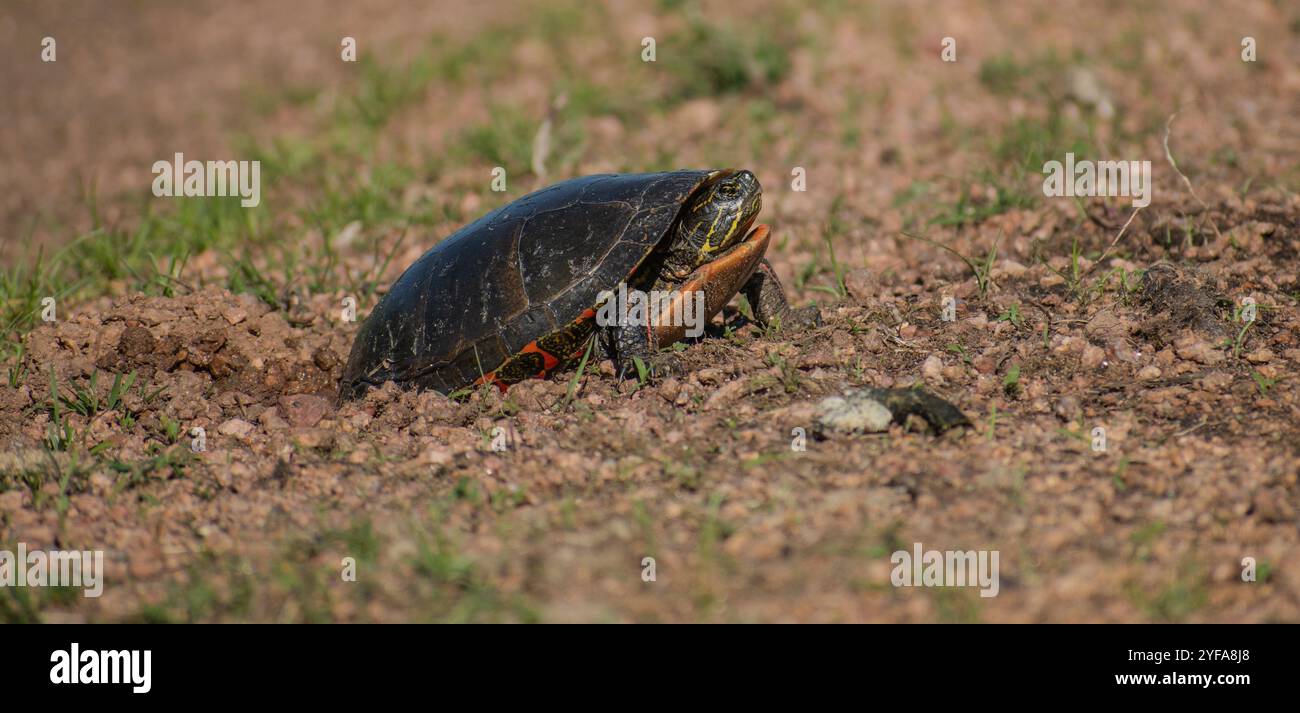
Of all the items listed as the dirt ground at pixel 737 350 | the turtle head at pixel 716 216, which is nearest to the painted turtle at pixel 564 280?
the turtle head at pixel 716 216

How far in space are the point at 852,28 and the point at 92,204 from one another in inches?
232

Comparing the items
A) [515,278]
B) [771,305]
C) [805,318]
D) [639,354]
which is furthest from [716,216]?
[515,278]

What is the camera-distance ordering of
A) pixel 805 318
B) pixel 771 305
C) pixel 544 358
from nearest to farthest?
→ pixel 544 358 < pixel 805 318 < pixel 771 305

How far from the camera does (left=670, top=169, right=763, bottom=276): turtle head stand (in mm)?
4828

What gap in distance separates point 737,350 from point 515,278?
1.08 metres

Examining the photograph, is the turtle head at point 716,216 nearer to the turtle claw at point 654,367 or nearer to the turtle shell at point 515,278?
the turtle shell at point 515,278

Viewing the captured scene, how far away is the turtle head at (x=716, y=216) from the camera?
4828 mm

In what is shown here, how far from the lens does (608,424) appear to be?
4.27 m

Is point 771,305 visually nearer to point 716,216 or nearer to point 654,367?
point 716,216

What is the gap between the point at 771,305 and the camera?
509 centimetres

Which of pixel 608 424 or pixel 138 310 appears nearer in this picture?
pixel 608 424
